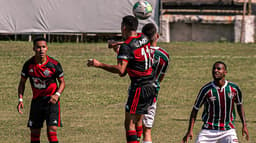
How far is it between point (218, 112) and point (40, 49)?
3.00m

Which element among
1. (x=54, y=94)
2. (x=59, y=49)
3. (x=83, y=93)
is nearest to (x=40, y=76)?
(x=54, y=94)

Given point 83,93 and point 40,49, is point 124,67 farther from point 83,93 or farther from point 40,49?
point 83,93

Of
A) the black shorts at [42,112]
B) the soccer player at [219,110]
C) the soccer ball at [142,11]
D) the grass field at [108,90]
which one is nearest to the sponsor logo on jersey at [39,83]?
the black shorts at [42,112]

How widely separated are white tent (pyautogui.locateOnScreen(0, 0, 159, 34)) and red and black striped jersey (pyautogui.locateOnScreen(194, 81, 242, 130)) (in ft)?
59.8

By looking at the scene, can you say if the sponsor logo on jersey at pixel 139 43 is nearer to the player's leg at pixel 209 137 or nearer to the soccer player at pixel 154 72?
the soccer player at pixel 154 72

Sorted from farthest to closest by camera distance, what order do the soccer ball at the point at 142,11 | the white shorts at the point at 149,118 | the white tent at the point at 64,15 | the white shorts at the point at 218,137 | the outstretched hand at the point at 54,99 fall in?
the white tent at the point at 64,15
the soccer ball at the point at 142,11
the white shorts at the point at 149,118
the outstretched hand at the point at 54,99
the white shorts at the point at 218,137

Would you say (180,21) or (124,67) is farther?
(180,21)

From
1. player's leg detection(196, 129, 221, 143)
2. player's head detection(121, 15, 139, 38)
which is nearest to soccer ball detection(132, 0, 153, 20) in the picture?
player's head detection(121, 15, 139, 38)

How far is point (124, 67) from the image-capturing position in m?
8.79

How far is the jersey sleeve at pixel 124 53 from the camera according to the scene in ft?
28.8

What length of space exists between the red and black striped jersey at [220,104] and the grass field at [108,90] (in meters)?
2.88

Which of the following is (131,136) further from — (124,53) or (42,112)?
(42,112)

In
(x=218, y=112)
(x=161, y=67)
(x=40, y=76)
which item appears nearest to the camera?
(x=218, y=112)

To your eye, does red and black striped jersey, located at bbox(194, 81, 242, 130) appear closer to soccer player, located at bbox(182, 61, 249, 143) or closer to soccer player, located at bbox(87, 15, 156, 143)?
soccer player, located at bbox(182, 61, 249, 143)
